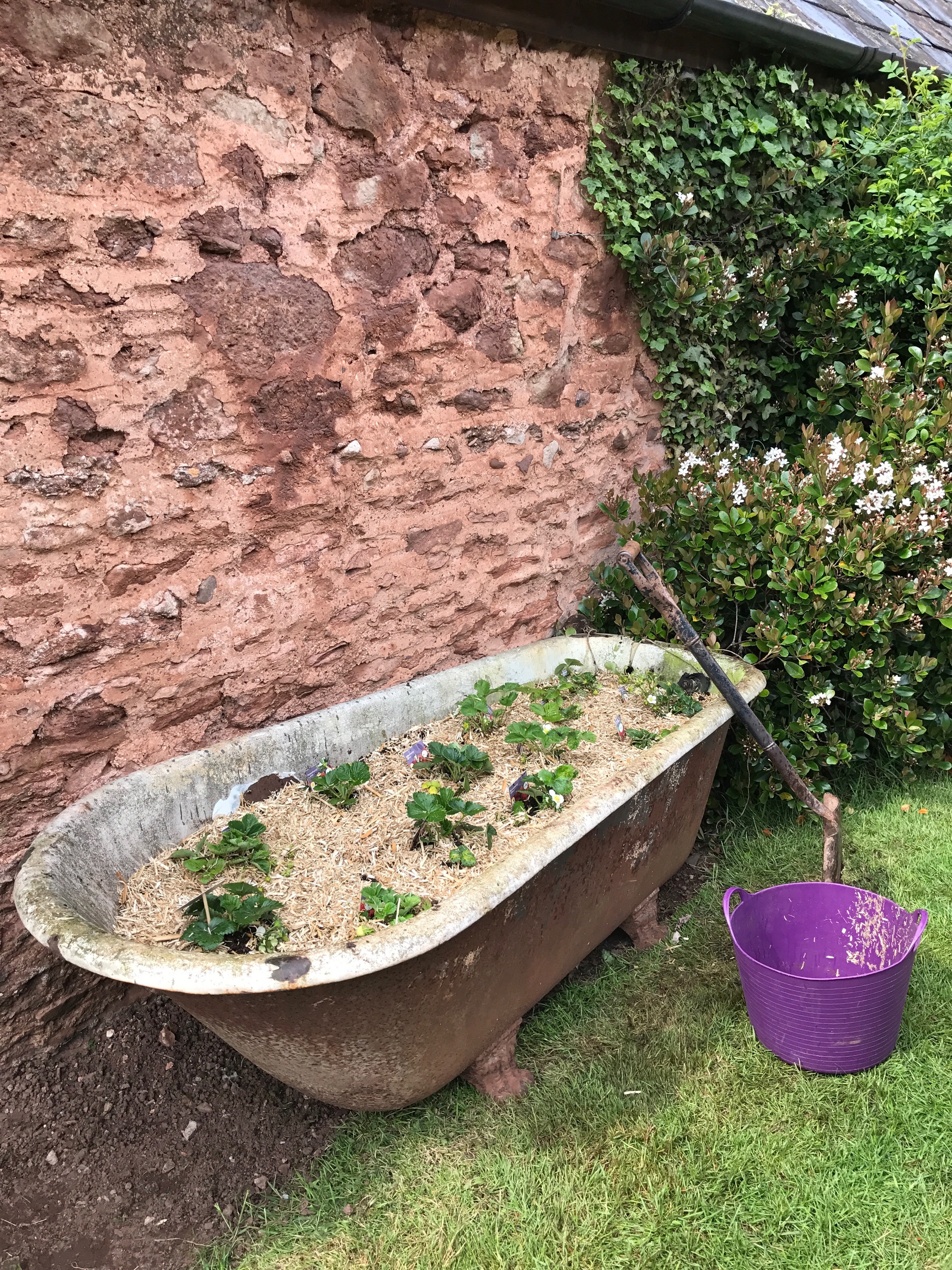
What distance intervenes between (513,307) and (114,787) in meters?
1.95

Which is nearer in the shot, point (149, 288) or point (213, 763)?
point (149, 288)

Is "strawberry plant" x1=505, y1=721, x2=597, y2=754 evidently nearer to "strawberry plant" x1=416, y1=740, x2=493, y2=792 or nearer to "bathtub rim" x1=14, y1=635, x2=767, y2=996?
"strawberry plant" x1=416, y1=740, x2=493, y2=792

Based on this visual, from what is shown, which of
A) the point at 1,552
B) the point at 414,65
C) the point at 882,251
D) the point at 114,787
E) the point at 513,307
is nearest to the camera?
the point at 1,552

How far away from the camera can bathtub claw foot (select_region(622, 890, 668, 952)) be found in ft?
8.79

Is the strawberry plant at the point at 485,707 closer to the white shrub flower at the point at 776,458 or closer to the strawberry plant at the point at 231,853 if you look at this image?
the strawberry plant at the point at 231,853

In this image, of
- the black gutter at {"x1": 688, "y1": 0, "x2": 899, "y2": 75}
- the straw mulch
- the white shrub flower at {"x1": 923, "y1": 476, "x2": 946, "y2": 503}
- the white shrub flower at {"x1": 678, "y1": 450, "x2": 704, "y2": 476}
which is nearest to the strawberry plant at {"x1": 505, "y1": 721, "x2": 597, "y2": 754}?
the straw mulch

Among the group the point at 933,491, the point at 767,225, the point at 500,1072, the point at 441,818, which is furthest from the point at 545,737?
the point at 767,225

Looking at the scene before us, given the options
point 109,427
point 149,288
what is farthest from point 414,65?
point 109,427

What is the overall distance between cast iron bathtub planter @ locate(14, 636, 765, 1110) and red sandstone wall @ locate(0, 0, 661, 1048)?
21 cm

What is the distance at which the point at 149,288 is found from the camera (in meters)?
2.06

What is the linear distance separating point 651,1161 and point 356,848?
0.99m

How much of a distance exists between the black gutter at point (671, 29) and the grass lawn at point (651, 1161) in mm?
2862

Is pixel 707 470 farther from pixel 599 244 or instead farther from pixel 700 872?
pixel 700 872

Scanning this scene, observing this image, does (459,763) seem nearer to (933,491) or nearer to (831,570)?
(831,570)
